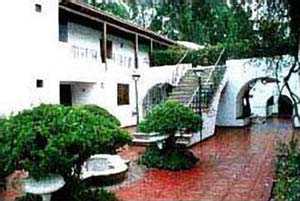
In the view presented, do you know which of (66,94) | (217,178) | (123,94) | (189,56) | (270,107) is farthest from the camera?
(270,107)

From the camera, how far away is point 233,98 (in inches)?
889

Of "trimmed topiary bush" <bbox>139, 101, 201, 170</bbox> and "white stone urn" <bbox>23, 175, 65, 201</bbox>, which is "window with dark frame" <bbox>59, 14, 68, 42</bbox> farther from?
"white stone urn" <bbox>23, 175, 65, 201</bbox>

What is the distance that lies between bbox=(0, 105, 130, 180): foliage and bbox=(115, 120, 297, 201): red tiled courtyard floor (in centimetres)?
200

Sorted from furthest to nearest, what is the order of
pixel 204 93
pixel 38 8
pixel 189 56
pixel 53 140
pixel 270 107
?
pixel 270 107
pixel 189 56
pixel 204 93
pixel 38 8
pixel 53 140

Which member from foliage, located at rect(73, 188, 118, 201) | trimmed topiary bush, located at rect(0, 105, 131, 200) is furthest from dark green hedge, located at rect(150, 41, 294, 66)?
trimmed topiary bush, located at rect(0, 105, 131, 200)

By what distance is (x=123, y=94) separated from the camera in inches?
892

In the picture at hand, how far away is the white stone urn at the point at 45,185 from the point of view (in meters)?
7.07

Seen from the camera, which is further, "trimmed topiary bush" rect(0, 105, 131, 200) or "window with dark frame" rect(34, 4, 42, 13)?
"window with dark frame" rect(34, 4, 42, 13)

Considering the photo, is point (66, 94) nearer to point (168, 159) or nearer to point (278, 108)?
point (168, 159)

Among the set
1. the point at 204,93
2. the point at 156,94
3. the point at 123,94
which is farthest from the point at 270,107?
the point at 204,93

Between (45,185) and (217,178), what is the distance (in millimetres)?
4987

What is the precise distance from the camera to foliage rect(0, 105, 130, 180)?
7039mm

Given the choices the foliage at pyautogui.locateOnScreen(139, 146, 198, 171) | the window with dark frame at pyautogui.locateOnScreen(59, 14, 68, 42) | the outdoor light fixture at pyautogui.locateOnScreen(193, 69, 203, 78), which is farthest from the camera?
the outdoor light fixture at pyautogui.locateOnScreen(193, 69, 203, 78)

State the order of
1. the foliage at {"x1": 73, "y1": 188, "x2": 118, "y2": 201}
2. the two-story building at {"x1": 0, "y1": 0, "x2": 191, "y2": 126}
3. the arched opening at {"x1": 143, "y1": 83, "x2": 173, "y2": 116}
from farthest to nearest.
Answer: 1. the arched opening at {"x1": 143, "y1": 83, "x2": 173, "y2": 116}
2. the two-story building at {"x1": 0, "y1": 0, "x2": 191, "y2": 126}
3. the foliage at {"x1": 73, "y1": 188, "x2": 118, "y2": 201}
